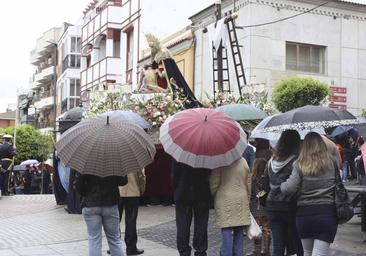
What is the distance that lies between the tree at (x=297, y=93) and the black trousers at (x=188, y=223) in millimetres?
11948

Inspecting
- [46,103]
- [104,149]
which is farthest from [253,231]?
[46,103]

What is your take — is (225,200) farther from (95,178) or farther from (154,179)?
(154,179)

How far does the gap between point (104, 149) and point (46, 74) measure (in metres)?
58.3

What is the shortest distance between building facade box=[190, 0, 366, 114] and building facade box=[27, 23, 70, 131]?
3914 centimetres

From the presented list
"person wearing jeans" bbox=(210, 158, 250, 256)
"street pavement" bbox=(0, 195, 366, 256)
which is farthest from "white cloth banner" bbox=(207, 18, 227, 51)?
"person wearing jeans" bbox=(210, 158, 250, 256)

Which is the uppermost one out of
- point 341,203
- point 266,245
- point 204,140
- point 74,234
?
point 204,140

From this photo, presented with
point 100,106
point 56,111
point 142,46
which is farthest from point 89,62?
point 100,106

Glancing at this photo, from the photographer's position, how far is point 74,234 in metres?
10.2

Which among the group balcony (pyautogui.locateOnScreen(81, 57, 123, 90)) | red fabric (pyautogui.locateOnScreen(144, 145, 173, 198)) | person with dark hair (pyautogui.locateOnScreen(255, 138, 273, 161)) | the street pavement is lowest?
the street pavement

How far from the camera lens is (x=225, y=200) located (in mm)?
6793

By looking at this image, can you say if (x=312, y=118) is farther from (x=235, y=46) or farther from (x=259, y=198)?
(x=235, y=46)

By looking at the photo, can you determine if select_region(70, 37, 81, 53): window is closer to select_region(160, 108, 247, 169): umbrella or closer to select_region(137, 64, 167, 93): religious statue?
select_region(137, 64, 167, 93): religious statue

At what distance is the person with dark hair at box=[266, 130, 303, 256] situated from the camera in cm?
629

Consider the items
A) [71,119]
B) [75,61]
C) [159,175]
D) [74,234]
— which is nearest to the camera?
[74,234]
